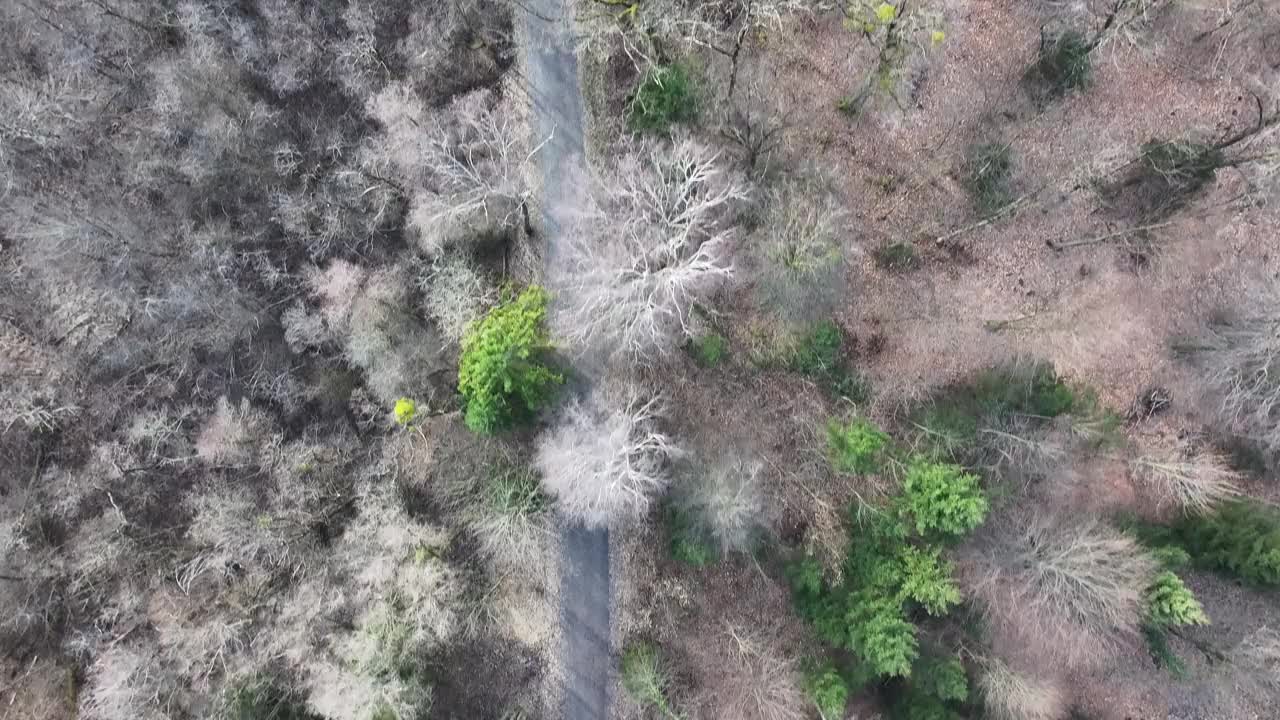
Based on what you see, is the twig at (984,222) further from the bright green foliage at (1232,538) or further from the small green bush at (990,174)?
the bright green foliage at (1232,538)

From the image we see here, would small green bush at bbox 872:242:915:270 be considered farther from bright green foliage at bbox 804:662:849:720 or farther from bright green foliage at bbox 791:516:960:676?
bright green foliage at bbox 804:662:849:720

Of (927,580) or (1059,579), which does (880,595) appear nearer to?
(927,580)

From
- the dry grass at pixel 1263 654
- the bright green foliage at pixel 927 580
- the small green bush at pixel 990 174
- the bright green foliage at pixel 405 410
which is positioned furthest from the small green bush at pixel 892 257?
the dry grass at pixel 1263 654

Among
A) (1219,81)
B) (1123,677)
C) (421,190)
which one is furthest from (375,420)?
(1219,81)

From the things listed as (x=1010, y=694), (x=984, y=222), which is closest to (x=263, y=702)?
(x=1010, y=694)

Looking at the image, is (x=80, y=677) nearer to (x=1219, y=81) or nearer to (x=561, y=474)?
(x=561, y=474)

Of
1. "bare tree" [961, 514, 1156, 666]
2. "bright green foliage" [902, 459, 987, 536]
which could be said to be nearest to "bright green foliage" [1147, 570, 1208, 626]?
"bare tree" [961, 514, 1156, 666]
